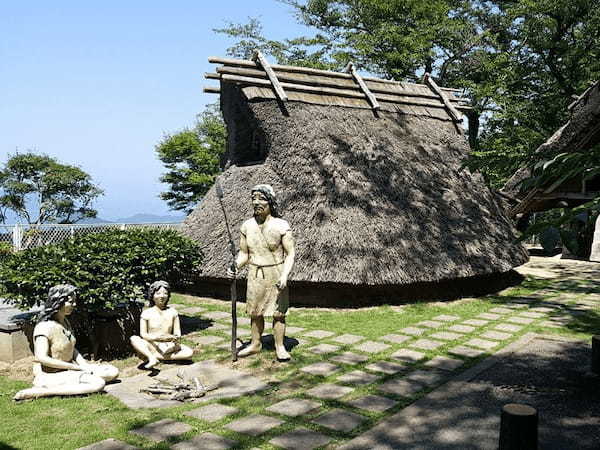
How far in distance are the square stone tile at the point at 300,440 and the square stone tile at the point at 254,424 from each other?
196 millimetres

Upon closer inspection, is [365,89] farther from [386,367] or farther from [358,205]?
[386,367]

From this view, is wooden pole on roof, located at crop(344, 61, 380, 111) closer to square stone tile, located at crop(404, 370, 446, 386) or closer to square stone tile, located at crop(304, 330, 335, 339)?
square stone tile, located at crop(304, 330, 335, 339)

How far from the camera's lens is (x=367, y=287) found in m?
8.52

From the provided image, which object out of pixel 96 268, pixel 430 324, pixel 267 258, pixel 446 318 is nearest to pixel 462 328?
pixel 430 324

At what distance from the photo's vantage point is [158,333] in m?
5.54

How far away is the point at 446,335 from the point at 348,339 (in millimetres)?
1404

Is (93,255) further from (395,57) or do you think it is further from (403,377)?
(395,57)

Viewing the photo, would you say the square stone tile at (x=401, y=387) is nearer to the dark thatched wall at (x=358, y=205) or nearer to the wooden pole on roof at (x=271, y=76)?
the dark thatched wall at (x=358, y=205)

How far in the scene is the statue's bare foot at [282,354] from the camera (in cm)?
567

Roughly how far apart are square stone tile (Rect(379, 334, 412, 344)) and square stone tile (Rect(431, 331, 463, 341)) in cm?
41

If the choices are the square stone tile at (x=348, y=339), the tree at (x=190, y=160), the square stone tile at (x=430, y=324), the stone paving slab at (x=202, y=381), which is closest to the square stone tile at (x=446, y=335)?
the square stone tile at (x=430, y=324)

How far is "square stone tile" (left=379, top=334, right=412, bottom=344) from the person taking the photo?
650cm

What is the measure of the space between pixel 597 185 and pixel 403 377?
8954mm

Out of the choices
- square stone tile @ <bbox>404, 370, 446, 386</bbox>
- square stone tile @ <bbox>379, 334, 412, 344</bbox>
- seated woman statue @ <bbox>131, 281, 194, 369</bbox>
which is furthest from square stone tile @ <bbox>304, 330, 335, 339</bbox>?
seated woman statue @ <bbox>131, 281, 194, 369</bbox>
